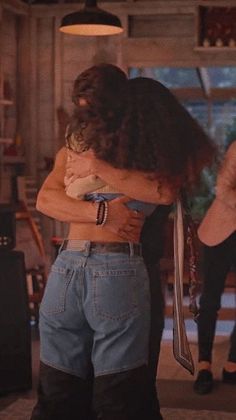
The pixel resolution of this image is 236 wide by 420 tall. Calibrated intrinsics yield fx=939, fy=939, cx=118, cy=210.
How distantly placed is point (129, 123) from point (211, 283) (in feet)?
8.10

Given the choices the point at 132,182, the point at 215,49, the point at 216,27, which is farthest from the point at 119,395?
the point at 216,27

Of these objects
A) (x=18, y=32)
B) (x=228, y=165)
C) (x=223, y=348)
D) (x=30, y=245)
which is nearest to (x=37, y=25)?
(x=18, y=32)

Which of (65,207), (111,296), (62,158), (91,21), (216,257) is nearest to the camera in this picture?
(111,296)

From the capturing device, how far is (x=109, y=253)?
2.81 m

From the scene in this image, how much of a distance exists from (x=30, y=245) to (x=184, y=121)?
186 inches

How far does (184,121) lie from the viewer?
9.67 feet

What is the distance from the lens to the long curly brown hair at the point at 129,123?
2807mm

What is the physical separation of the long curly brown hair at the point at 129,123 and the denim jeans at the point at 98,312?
0.29 meters

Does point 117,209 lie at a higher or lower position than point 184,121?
lower

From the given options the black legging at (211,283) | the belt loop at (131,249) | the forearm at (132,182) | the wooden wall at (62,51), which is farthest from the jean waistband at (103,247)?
the wooden wall at (62,51)

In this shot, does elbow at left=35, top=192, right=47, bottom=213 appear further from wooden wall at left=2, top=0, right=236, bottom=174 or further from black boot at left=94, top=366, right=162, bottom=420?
wooden wall at left=2, top=0, right=236, bottom=174

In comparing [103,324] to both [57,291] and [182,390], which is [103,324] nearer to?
[57,291]

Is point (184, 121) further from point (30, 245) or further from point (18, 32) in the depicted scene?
point (18, 32)

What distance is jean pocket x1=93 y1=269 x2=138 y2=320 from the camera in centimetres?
278
